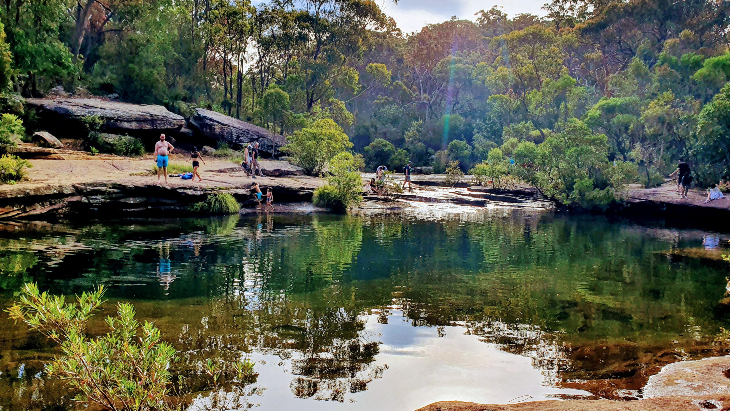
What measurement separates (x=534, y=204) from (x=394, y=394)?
2627cm

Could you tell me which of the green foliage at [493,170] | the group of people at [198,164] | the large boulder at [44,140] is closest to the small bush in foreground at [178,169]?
the group of people at [198,164]

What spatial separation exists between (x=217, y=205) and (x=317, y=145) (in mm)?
9087

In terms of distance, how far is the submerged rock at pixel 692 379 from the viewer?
5.44 metres

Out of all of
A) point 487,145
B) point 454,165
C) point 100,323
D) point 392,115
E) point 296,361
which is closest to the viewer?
point 296,361

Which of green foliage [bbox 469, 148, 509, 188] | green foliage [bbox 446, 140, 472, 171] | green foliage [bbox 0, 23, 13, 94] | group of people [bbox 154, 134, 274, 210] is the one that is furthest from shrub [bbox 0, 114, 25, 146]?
green foliage [bbox 446, 140, 472, 171]

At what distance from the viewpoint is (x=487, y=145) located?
4988 centimetres

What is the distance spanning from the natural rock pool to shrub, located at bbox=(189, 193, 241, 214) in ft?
9.27

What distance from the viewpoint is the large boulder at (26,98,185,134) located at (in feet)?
84.5

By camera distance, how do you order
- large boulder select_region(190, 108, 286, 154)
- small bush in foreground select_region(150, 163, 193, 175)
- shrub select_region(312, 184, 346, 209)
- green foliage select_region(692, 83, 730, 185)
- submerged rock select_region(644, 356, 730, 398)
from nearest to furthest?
submerged rock select_region(644, 356, 730, 398)
small bush in foreground select_region(150, 163, 193, 175)
green foliage select_region(692, 83, 730, 185)
shrub select_region(312, 184, 346, 209)
large boulder select_region(190, 108, 286, 154)

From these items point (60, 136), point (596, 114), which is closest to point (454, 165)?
point (596, 114)

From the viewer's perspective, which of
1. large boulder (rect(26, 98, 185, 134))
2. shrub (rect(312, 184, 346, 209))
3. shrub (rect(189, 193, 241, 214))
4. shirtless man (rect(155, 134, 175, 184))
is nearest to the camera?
shirtless man (rect(155, 134, 175, 184))

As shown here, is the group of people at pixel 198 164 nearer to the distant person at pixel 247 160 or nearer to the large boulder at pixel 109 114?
the distant person at pixel 247 160

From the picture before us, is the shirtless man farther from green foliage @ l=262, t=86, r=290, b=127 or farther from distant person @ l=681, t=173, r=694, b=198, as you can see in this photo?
distant person @ l=681, t=173, r=694, b=198

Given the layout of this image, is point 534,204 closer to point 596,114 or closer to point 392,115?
point 596,114
